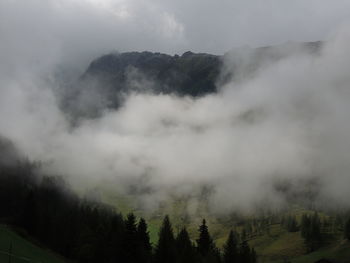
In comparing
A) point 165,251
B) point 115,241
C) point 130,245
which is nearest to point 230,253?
point 165,251

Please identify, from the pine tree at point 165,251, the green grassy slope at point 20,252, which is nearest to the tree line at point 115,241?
the pine tree at point 165,251

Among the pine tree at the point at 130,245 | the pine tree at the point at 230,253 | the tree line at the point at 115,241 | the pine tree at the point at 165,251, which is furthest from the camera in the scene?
the pine tree at the point at 230,253

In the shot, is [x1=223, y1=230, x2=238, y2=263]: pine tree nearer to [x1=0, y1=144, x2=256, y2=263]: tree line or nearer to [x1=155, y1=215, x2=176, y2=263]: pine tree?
[x1=0, y1=144, x2=256, y2=263]: tree line

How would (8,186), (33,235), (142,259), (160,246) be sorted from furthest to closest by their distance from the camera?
(8,186) → (33,235) → (160,246) → (142,259)

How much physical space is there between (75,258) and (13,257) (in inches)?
1381

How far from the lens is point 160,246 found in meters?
90.4

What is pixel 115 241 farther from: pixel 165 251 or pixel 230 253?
pixel 230 253

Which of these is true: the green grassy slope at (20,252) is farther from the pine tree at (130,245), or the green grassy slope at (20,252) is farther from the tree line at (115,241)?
the pine tree at (130,245)

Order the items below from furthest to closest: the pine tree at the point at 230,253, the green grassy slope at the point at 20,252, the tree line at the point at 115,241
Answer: the pine tree at the point at 230,253 → the tree line at the point at 115,241 → the green grassy slope at the point at 20,252

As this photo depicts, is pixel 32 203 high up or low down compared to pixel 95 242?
up

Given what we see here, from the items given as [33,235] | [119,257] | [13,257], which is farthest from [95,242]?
[33,235]

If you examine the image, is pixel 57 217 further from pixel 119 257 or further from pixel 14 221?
pixel 119 257

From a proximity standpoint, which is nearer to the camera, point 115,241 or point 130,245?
point 130,245

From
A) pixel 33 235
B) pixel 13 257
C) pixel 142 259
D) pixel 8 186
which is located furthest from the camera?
pixel 8 186
